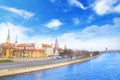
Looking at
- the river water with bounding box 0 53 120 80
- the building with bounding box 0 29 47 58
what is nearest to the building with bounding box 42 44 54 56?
the building with bounding box 0 29 47 58

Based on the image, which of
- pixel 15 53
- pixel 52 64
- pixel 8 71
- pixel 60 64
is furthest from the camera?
pixel 15 53

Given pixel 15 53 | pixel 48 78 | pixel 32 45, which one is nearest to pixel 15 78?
pixel 48 78

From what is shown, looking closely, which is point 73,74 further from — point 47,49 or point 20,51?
point 47,49

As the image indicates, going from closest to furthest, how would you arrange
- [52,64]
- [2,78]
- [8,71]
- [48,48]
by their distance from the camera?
[2,78] → [8,71] → [52,64] → [48,48]

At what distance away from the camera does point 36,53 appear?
10025 cm

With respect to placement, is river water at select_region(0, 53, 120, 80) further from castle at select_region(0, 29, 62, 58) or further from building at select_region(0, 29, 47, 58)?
castle at select_region(0, 29, 62, 58)

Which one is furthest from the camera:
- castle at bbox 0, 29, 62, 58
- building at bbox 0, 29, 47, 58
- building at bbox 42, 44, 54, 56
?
building at bbox 42, 44, 54, 56

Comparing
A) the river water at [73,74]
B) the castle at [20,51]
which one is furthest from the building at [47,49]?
the river water at [73,74]

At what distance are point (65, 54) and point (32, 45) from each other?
23931 mm

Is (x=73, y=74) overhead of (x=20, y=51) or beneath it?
beneath

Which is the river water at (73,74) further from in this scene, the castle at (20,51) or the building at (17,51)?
the castle at (20,51)

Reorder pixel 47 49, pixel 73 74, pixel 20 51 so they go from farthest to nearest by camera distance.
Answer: pixel 47 49 < pixel 20 51 < pixel 73 74

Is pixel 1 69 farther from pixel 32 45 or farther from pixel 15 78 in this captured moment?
pixel 32 45

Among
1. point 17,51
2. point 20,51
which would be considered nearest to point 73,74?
point 17,51
